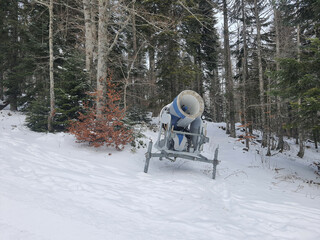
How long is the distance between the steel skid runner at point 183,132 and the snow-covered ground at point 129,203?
58cm

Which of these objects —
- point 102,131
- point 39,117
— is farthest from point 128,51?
point 102,131

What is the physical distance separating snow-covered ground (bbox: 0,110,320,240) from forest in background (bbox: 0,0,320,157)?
327 centimetres

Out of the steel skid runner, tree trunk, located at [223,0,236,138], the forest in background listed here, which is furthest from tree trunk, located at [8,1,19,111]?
tree trunk, located at [223,0,236,138]

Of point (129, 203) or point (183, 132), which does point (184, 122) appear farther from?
point (129, 203)

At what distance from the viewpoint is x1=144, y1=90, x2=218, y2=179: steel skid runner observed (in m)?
5.12

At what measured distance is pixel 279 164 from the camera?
898 cm

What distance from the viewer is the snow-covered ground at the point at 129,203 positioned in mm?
2135

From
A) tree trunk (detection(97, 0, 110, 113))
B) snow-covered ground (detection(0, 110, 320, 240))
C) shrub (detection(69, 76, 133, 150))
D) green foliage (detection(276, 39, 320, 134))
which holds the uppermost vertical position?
tree trunk (detection(97, 0, 110, 113))

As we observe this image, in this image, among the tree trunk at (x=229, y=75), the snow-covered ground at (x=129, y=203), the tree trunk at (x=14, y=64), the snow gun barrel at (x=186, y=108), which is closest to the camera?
the snow-covered ground at (x=129, y=203)

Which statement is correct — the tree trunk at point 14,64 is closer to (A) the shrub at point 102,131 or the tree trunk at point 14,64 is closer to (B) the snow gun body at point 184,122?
(A) the shrub at point 102,131

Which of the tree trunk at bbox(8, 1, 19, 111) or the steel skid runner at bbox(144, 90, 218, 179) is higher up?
the tree trunk at bbox(8, 1, 19, 111)

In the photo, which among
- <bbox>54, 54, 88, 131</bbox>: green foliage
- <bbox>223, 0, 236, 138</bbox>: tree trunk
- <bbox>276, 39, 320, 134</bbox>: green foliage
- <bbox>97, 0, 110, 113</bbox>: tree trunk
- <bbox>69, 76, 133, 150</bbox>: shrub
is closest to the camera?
<bbox>276, 39, 320, 134</bbox>: green foliage

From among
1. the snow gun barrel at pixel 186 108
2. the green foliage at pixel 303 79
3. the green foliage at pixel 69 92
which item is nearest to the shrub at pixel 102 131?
the green foliage at pixel 69 92

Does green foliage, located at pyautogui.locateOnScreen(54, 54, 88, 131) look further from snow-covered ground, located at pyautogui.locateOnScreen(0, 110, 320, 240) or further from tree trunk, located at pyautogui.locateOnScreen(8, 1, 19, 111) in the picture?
tree trunk, located at pyautogui.locateOnScreen(8, 1, 19, 111)
